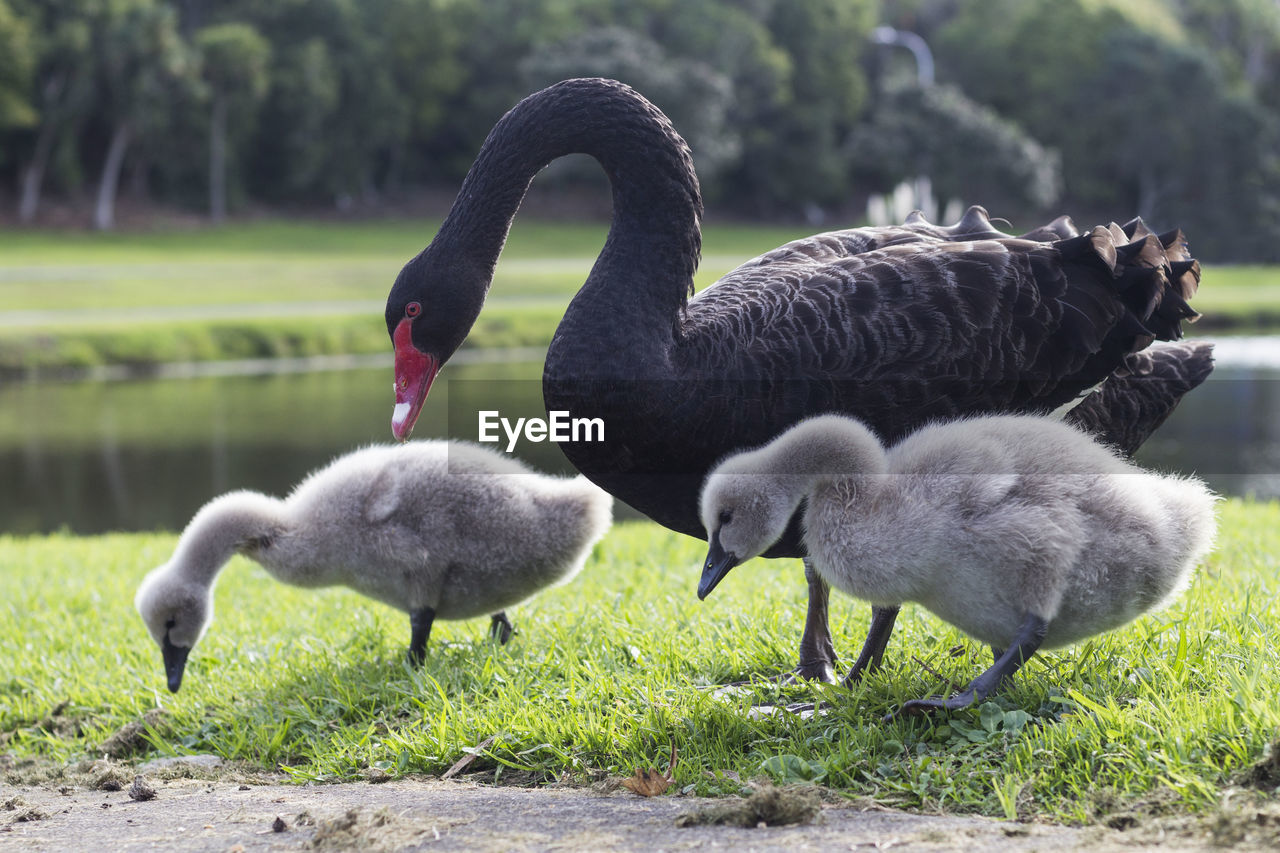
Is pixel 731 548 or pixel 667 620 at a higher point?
pixel 731 548

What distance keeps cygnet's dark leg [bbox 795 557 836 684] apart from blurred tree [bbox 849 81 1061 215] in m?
46.7

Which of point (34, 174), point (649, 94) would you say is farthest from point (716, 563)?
point (649, 94)

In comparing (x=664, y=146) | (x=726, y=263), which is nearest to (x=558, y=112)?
(x=664, y=146)

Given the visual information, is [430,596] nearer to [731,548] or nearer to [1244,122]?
[731,548]

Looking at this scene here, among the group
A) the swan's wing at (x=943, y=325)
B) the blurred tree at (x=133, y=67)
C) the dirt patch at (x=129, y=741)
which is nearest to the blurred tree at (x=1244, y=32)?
the blurred tree at (x=133, y=67)

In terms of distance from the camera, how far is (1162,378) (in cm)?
440

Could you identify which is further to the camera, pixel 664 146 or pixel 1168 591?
pixel 664 146

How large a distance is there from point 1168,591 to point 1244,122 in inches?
1794

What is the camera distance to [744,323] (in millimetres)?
3818

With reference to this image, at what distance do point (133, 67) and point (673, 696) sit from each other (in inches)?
1869

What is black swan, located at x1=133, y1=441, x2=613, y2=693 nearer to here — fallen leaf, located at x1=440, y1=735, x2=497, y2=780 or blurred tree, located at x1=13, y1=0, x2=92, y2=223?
fallen leaf, located at x1=440, y1=735, x2=497, y2=780

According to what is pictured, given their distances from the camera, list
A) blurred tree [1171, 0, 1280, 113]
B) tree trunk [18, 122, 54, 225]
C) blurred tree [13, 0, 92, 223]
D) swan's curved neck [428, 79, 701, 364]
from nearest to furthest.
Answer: swan's curved neck [428, 79, 701, 364] < blurred tree [13, 0, 92, 223] < tree trunk [18, 122, 54, 225] < blurred tree [1171, 0, 1280, 113]

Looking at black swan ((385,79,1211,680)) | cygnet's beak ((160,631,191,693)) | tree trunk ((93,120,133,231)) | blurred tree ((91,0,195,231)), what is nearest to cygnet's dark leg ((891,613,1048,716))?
black swan ((385,79,1211,680))

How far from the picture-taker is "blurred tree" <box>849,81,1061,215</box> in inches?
1951
